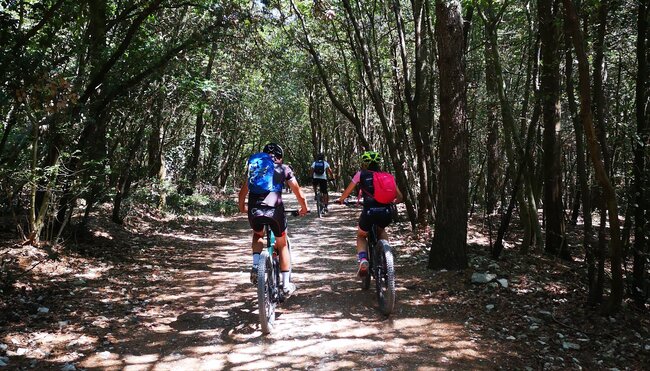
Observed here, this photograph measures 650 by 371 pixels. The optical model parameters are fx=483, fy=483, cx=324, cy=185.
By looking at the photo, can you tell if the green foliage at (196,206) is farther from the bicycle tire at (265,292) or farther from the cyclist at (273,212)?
the bicycle tire at (265,292)

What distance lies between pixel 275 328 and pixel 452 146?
4.25 meters

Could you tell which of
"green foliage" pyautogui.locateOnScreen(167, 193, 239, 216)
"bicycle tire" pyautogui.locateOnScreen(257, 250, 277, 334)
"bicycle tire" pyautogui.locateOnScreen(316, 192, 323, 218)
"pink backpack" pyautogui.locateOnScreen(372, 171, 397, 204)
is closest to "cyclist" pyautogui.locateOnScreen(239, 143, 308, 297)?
"bicycle tire" pyautogui.locateOnScreen(257, 250, 277, 334)

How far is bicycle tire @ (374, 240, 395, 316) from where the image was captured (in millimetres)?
5824

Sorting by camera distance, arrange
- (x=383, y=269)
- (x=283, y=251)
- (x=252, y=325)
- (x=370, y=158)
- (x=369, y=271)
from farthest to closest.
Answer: (x=369, y=271) < (x=370, y=158) < (x=283, y=251) < (x=383, y=269) < (x=252, y=325)

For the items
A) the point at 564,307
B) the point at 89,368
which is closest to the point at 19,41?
the point at 89,368

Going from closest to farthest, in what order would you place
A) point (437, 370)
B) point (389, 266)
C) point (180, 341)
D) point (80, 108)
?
1. point (437, 370)
2. point (180, 341)
3. point (389, 266)
4. point (80, 108)

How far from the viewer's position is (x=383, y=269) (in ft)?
19.9

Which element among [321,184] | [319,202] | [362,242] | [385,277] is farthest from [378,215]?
[319,202]

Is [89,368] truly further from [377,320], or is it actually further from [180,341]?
[377,320]

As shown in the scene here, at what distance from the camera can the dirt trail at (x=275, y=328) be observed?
4789mm

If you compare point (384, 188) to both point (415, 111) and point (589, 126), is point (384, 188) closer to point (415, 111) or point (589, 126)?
point (589, 126)

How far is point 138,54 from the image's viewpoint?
8.98 meters

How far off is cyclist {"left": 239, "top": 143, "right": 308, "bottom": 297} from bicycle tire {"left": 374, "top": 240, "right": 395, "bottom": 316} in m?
1.13

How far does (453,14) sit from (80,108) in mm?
6200
